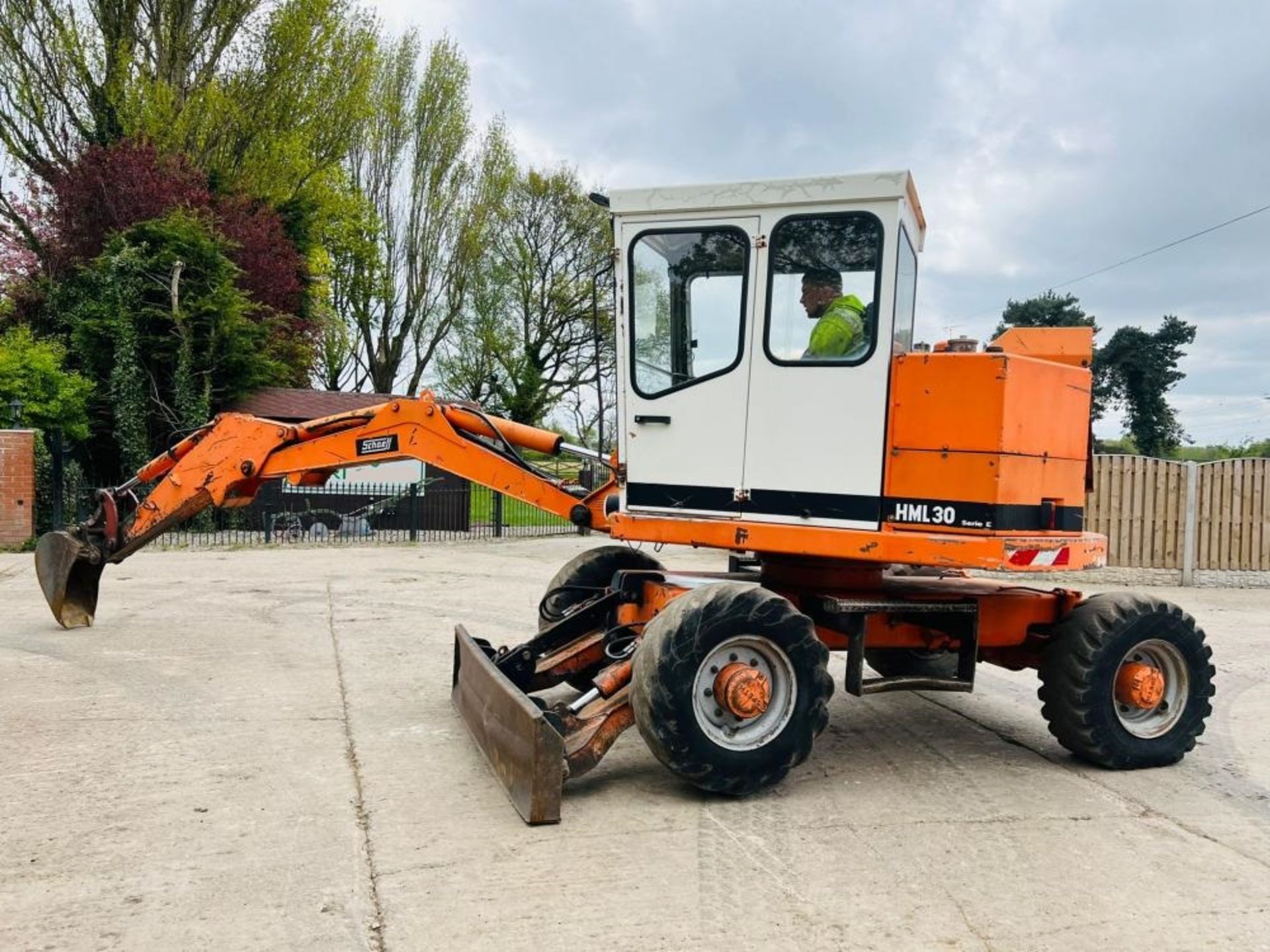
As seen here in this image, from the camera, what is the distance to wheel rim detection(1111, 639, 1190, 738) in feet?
18.2

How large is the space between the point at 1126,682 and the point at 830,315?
8.56 ft

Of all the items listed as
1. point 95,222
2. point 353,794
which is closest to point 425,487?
point 95,222

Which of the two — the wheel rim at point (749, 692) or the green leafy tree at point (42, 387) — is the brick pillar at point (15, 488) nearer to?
the green leafy tree at point (42, 387)

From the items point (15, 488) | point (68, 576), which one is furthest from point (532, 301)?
point (68, 576)

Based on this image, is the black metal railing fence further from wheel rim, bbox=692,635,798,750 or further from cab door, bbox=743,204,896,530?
wheel rim, bbox=692,635,798,750

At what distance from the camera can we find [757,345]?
205 inches

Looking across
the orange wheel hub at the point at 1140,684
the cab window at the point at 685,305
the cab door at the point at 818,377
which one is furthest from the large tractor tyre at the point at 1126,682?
the cab window at the point at 685,305

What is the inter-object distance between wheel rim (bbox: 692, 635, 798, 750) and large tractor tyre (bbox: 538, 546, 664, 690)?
6.18ft

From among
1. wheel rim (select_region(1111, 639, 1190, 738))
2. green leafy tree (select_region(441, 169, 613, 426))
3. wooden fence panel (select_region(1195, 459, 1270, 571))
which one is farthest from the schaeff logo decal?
green leafy tree (select_region(441, 169, 613, 426))

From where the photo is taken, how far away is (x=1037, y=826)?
4574 millimetres

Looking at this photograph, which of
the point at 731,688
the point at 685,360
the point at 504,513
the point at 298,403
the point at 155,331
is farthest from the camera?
the point at 298,403

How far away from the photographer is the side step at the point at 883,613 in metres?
5.34

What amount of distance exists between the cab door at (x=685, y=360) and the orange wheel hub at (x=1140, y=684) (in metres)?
2.37

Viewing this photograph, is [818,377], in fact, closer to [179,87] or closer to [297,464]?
[297,464]
